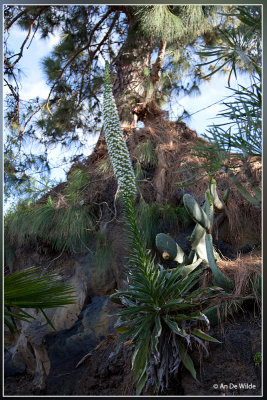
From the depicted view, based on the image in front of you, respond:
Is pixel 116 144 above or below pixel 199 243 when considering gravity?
above

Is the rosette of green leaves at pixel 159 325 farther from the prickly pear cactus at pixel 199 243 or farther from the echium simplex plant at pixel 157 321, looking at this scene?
the prickly pear cactus at pixel 199 243

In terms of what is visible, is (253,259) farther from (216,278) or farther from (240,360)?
(240,360)

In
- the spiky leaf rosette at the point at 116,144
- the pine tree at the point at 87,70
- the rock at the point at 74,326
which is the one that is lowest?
the rock at the point at 74,326

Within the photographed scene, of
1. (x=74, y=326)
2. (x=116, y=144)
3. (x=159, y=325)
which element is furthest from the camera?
(x=74, y=326)

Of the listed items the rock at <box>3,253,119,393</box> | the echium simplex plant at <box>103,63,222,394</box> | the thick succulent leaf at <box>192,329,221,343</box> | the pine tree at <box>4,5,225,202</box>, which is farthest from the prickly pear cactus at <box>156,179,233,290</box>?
the pine tree at <box>4,5,225,202</box>

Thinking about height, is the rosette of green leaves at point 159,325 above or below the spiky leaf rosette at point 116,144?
below

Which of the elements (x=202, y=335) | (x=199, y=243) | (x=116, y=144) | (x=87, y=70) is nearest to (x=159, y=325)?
(x=202, y=335)

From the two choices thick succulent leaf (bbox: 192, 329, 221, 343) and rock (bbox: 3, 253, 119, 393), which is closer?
thick succulent leaf (bbox: 192, 329, 221, 343)

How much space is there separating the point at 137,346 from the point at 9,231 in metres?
1.00

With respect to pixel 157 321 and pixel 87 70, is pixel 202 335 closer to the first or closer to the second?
pixel 157 321

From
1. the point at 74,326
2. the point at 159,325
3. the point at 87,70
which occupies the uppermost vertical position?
the point at 87,70

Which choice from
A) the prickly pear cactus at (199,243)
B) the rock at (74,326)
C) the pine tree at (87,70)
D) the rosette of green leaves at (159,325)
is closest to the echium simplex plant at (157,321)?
the rosette of green leaves at (159,325)

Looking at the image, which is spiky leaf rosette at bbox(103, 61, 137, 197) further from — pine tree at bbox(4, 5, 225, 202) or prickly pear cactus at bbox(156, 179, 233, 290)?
pine tree at bbox(4, 5, 225, 202)

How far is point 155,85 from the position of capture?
2.13 metres
